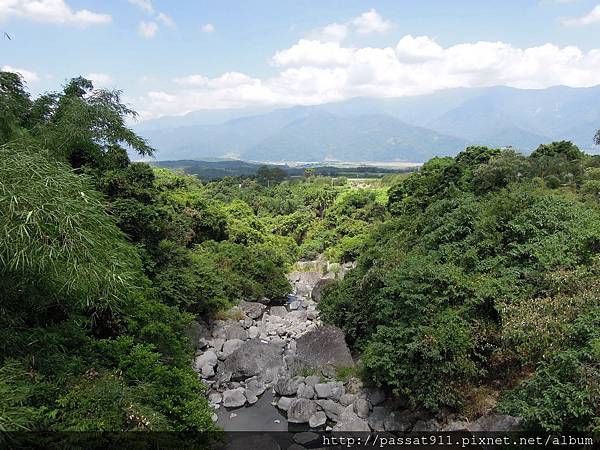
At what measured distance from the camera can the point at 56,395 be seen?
5578mm

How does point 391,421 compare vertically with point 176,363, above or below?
below

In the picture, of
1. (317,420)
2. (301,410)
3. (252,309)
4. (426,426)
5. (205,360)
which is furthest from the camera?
(252,309)

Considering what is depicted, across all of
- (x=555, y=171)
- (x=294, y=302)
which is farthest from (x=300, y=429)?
(x=555, y=171)

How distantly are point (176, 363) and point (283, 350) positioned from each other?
5985 millimetres

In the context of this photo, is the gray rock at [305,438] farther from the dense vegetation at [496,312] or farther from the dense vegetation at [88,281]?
the dense vegetation at [88,281]

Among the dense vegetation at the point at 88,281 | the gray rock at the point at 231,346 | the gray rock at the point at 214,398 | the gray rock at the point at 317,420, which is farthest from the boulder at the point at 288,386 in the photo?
the dense vegetation at the point at 88,281

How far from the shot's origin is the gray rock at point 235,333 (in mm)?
16094

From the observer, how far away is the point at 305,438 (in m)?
10.0

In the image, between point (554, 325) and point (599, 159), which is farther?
point (599, 159)

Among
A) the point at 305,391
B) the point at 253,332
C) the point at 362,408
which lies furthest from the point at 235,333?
the point at 362,408

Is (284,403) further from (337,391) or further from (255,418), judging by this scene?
(337,391)

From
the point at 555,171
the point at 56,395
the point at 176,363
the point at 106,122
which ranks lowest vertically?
the point at 176,363

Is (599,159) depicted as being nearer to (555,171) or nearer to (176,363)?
(555,171)

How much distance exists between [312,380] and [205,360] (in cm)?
412
